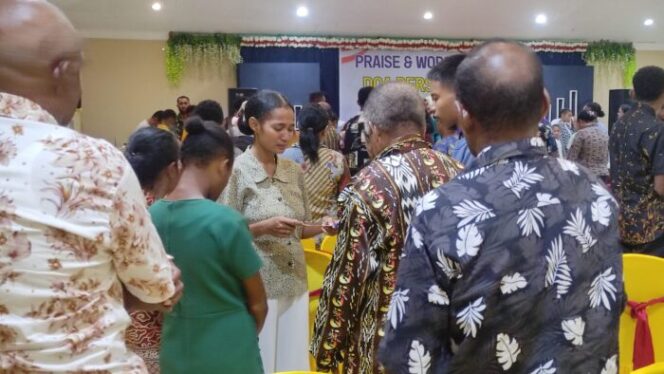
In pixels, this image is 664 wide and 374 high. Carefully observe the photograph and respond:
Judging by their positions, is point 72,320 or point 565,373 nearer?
point 72,320

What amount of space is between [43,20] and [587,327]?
3.71 feet

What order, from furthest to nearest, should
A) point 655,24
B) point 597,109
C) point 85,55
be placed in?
1. point 655,24
2. point 597,109
3. point 85,55

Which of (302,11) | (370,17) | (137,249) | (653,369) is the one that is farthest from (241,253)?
(370,17)

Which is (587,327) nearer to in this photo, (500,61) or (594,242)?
(594,242)

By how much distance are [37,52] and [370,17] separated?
36.6ft

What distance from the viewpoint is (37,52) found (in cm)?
119

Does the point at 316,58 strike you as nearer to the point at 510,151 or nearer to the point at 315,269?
the point at 315,269

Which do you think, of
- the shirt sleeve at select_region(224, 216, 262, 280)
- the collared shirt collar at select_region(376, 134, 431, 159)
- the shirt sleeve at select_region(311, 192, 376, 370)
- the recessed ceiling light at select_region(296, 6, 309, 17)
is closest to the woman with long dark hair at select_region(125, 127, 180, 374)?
the shirt sleeve at select_region(224, 216, 262, 280)

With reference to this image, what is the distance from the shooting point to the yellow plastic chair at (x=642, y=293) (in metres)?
2.77

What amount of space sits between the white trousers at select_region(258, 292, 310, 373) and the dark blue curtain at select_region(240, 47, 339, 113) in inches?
381

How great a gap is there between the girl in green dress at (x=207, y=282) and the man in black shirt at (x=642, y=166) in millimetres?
2337

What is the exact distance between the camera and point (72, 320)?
116cm

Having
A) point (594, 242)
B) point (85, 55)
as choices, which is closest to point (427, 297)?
point (594, 242)

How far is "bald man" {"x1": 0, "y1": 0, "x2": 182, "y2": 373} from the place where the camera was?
113 cm
